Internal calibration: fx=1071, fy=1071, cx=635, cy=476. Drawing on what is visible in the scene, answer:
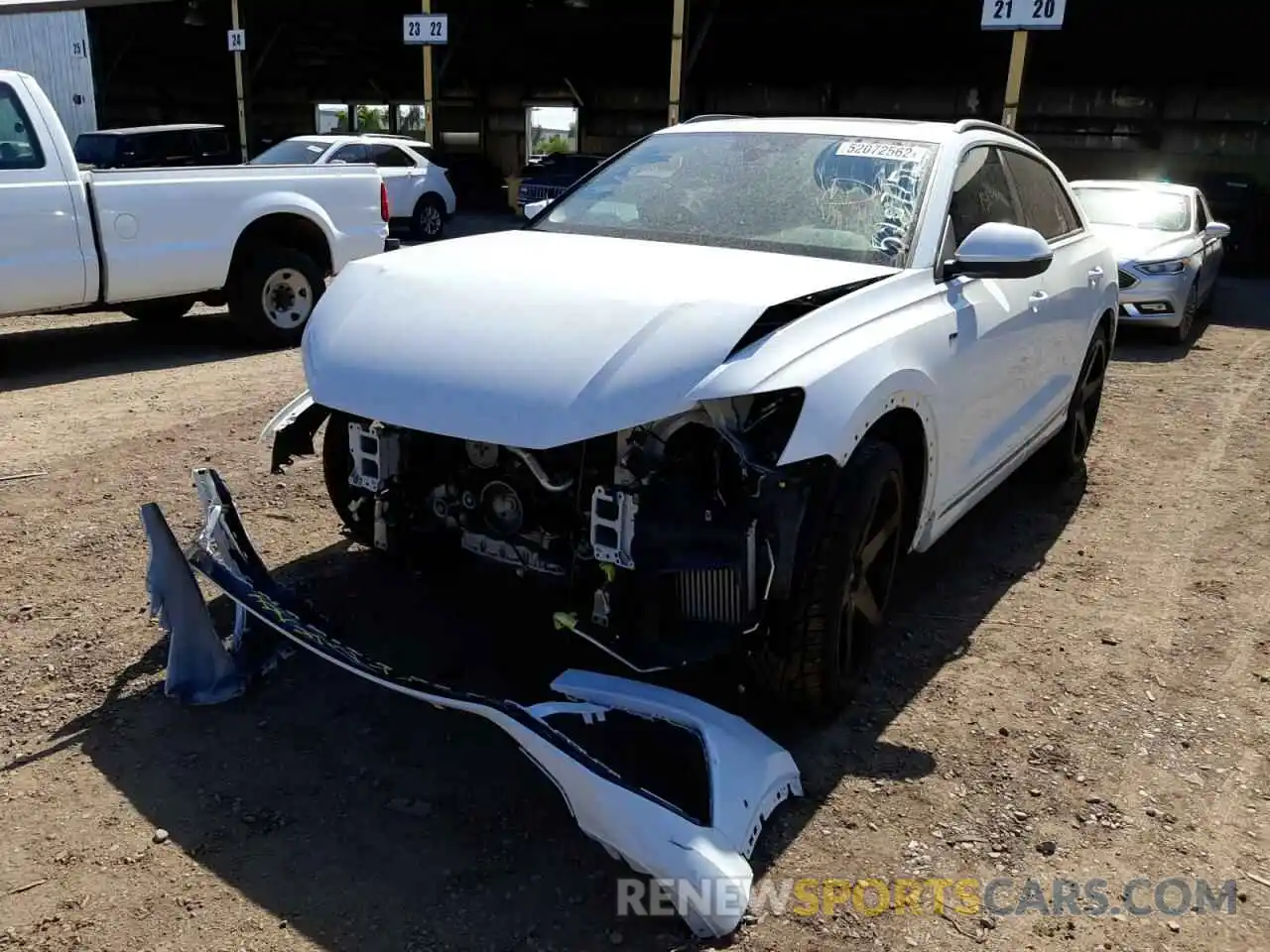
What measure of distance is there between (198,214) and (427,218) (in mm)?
10394

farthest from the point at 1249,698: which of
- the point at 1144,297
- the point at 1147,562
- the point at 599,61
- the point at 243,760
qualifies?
the point at 599,61

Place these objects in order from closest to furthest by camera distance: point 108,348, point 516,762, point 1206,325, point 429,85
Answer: point 516,762 → point 108,348 → point 1206,325 → point 429,85

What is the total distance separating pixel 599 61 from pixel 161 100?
14982 mm

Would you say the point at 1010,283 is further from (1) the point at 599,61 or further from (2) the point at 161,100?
(2) the point at 161,100

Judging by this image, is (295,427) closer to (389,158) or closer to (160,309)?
(160,309)

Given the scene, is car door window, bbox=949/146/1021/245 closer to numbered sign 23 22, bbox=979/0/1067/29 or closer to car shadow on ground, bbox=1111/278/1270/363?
car shadow on ground, bbox=1111/278/1270/363

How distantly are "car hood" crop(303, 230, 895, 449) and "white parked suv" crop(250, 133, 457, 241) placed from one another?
43.6ft

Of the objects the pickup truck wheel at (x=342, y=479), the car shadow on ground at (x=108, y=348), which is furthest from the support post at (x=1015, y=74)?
the pickup truck wheel at (x=342, y=479)

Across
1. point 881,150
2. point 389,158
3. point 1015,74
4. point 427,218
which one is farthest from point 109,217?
point 1015,74

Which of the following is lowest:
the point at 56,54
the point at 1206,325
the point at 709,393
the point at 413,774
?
the point at 1206,325

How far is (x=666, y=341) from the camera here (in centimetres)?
290

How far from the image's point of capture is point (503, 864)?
2.70 meters

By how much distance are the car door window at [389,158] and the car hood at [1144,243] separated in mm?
11060

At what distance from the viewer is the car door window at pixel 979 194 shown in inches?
158
